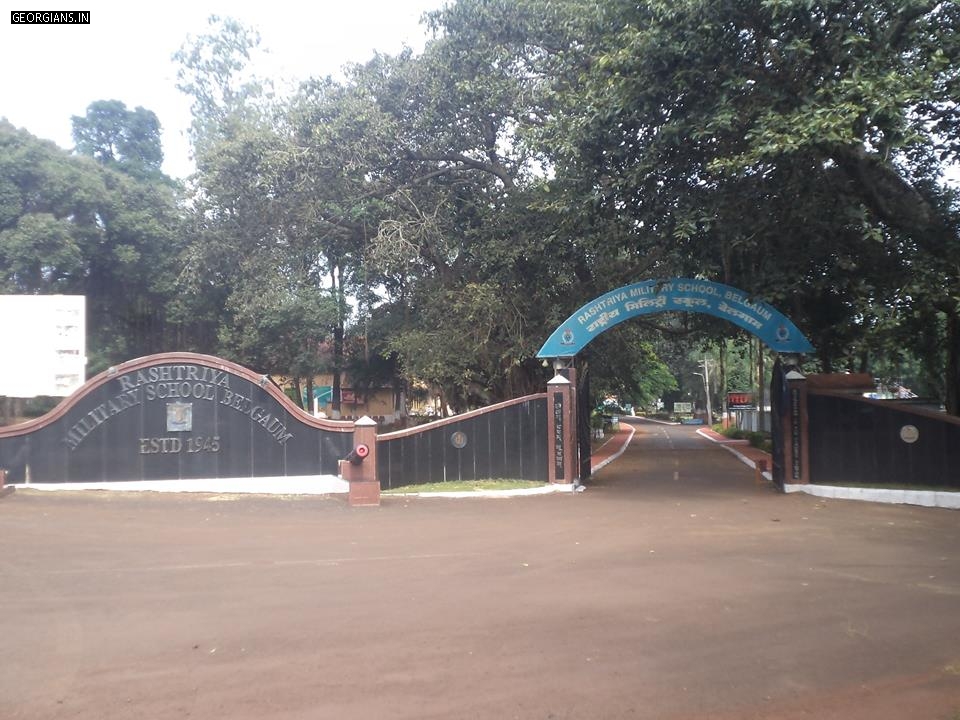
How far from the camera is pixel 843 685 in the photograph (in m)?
5.55

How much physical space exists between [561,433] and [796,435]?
4378mm

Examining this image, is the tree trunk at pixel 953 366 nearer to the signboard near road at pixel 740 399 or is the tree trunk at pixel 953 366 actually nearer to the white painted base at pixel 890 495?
the white painted base at pixel 890 495

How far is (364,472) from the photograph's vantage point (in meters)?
14.5

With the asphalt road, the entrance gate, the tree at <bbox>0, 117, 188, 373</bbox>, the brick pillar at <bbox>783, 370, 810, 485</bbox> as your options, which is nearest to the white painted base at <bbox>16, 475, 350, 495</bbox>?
the asphalt road

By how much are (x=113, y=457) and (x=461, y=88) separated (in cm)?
1160

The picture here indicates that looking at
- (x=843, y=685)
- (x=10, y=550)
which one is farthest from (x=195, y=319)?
(x=843, y=685)

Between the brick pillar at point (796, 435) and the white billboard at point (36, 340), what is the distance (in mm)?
13294

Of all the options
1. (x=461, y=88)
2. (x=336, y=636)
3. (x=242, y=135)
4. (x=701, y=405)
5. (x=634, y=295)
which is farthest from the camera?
(x=701, y=405)

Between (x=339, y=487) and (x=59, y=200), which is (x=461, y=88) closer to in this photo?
(x=339, y=487)

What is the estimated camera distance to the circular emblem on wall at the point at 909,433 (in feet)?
50.8

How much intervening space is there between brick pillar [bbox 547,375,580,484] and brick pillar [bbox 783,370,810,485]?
401 centimetres

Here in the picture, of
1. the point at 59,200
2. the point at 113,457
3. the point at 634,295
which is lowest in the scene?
the point at 113,457

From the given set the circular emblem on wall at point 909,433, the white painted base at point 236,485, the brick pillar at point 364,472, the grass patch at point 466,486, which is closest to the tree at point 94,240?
the white painted base at point 236,485

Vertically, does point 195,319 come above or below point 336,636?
above
